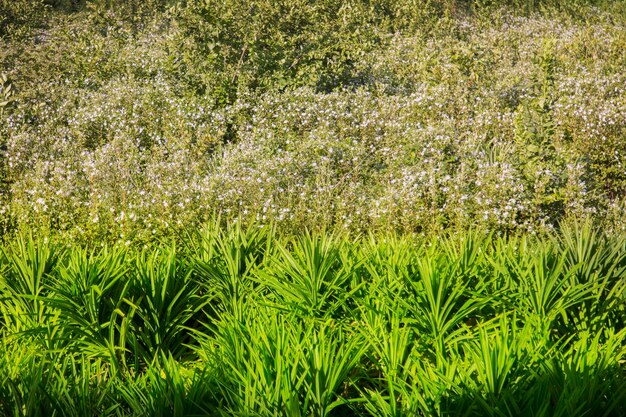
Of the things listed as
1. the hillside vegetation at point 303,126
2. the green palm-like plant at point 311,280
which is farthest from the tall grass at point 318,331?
the hillside vegetation at point 303,126

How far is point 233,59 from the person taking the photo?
34.4ft

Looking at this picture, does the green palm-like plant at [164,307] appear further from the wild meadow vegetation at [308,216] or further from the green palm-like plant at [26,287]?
the green palm-like plant at [26,287]

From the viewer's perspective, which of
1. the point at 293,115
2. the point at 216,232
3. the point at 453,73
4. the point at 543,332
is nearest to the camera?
the point at 543,332

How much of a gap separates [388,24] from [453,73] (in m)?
4.09

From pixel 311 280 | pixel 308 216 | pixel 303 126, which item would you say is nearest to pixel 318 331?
pixel 311 280

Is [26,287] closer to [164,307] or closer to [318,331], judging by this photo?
[164,307]

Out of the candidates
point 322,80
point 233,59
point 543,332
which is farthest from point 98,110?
point 543,332

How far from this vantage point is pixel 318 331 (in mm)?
4008

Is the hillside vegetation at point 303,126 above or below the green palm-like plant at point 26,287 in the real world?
below

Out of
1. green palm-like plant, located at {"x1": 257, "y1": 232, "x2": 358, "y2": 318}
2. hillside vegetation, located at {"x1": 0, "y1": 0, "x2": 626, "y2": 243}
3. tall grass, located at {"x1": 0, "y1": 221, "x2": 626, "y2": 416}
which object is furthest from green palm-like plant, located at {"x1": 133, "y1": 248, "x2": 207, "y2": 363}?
hillside vegetation, located at {"x1": 0, "y1": 0, "x2": 626, "y2": 243}

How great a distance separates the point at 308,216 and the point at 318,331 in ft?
9.05

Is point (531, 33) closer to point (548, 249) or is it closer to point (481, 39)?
point (481, 39)

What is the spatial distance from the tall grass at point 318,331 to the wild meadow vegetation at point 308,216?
0.06 feet

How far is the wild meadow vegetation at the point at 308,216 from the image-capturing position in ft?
10.7
